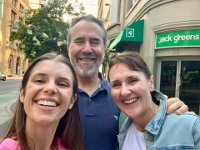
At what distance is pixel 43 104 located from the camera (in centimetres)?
231

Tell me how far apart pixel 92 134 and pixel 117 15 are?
1880cm

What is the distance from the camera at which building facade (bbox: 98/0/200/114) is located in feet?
37.4

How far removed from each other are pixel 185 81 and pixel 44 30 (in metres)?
4.92

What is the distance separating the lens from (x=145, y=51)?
1375 centimetres

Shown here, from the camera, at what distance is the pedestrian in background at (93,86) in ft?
10.3

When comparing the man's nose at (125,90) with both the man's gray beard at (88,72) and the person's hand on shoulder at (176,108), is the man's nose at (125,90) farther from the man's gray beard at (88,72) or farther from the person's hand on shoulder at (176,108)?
the man's gray beard at (88,72)

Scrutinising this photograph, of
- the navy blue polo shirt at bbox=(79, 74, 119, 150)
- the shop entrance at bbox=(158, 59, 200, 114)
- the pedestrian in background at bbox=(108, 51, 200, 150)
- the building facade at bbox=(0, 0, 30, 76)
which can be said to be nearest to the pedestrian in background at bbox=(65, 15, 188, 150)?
the navy blue polo shirt at bbox=(79, 74, 119, 150)

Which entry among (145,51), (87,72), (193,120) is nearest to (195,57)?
(145,51)

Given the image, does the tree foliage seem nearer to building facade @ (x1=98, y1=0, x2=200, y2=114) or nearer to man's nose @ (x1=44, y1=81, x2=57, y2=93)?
building facade @ (x1=98, y1=0, x2=200, y2=114)

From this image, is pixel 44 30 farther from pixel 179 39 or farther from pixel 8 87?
pixel 8 87

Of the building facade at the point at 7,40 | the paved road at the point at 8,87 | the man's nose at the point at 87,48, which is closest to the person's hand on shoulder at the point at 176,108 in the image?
the man's nose at the point at 87,48

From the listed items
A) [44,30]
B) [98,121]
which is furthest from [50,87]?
[44,30]

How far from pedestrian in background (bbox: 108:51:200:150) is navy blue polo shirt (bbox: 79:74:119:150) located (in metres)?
0.27

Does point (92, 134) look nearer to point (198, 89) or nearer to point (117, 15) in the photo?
point (198, 89)
